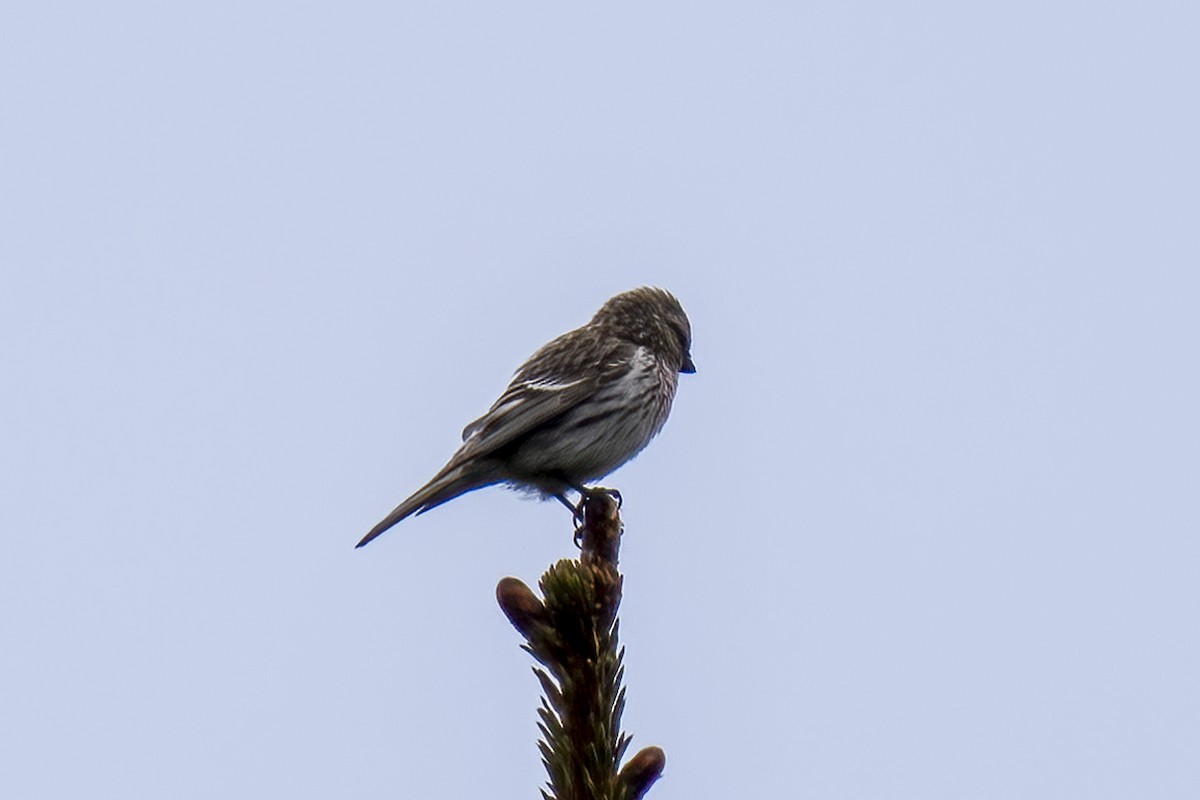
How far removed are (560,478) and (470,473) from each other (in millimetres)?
585

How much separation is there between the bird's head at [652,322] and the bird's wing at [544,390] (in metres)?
0.27

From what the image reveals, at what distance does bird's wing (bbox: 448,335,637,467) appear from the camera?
25.7ft

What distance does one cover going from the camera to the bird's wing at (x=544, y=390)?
7832 millimetres

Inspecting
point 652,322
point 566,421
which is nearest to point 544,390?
point 566,421

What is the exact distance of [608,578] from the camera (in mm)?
3424

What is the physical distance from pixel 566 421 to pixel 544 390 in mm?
247

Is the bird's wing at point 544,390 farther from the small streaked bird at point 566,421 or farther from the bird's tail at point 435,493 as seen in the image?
the bird's tail at point 435,493

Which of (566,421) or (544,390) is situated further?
(544,390)

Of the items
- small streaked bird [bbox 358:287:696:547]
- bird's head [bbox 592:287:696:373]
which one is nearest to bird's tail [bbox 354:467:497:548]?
small streaked bird [bbox 358:287:696:547]

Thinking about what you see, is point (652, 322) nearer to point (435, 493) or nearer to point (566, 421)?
point (566, 421)

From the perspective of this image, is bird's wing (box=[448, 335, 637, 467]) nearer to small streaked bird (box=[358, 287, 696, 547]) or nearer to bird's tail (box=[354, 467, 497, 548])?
small streaked bird (box=[358, 287, 696, 547])

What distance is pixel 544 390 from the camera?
26.9 feet

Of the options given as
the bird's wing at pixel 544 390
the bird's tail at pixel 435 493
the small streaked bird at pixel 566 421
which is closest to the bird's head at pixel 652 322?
the small streaked bird at pixel 566 421

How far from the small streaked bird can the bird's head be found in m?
0.09
